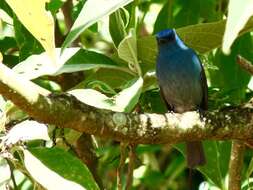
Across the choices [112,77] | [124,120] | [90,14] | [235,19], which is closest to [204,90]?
[112,77]

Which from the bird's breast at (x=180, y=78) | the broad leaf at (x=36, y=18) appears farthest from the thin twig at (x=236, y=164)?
the bird's breast at (x=180, y=78)

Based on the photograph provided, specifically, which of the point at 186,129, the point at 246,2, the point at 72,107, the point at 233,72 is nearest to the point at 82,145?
the point at 233,72

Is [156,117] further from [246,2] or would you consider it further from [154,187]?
[154,187]

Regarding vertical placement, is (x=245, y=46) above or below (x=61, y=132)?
below

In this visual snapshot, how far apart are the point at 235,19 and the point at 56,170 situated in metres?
0.87

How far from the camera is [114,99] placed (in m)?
2.03

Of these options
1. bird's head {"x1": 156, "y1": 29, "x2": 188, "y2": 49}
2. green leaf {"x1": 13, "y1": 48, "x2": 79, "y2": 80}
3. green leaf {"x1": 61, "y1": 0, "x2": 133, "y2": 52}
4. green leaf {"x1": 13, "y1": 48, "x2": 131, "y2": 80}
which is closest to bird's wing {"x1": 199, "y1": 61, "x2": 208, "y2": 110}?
bird's head {"x1": 156, "y1": 29, "x2": 188, "y2": 49}

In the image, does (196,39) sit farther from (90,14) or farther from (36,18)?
(36,18)

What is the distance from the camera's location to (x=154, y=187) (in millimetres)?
3807

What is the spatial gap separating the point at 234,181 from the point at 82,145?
100cm

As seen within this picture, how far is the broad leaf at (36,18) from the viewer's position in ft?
4.93

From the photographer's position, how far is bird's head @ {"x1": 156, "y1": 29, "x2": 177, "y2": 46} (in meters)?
3.18

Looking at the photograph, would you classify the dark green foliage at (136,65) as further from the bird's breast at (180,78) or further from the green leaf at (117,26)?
the bird's breast at (180,78)

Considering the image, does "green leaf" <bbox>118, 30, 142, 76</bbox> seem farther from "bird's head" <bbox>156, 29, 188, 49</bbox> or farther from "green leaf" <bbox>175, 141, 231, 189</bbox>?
"bird's head" <bbox>156, 29, 188, 49</bbox>
